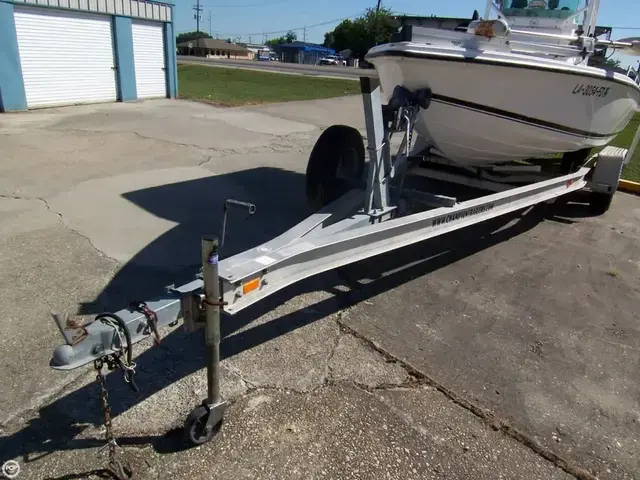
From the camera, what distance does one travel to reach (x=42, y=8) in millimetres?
13133

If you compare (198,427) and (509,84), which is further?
(509,84)

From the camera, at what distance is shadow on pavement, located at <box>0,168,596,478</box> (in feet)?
8.45

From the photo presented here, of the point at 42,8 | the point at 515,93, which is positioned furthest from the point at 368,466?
the point at 42,8

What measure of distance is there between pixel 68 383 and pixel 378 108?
2860mm

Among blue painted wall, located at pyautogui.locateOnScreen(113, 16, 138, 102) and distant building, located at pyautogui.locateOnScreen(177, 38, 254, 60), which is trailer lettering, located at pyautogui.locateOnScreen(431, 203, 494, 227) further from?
distant building, located at pyautogui.locateOnScreen(177, 38, 254, 60)

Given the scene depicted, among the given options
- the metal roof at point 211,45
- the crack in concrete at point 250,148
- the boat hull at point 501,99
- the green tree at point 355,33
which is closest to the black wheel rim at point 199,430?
the boat hull at point 501,99

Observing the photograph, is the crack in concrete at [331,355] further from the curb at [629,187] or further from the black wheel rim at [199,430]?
the curb at [629,187]

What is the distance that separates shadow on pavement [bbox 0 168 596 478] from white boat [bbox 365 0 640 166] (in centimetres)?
111

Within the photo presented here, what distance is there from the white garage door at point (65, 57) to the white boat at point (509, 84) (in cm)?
1170

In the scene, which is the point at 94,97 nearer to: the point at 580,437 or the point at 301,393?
the point at 301,393

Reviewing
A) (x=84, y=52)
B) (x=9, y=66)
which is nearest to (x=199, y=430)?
(x=9, y=66)

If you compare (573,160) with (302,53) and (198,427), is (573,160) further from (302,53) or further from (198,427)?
(302,53)

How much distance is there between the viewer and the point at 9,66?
1251 cm

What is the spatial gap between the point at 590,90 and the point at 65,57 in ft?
44.5
